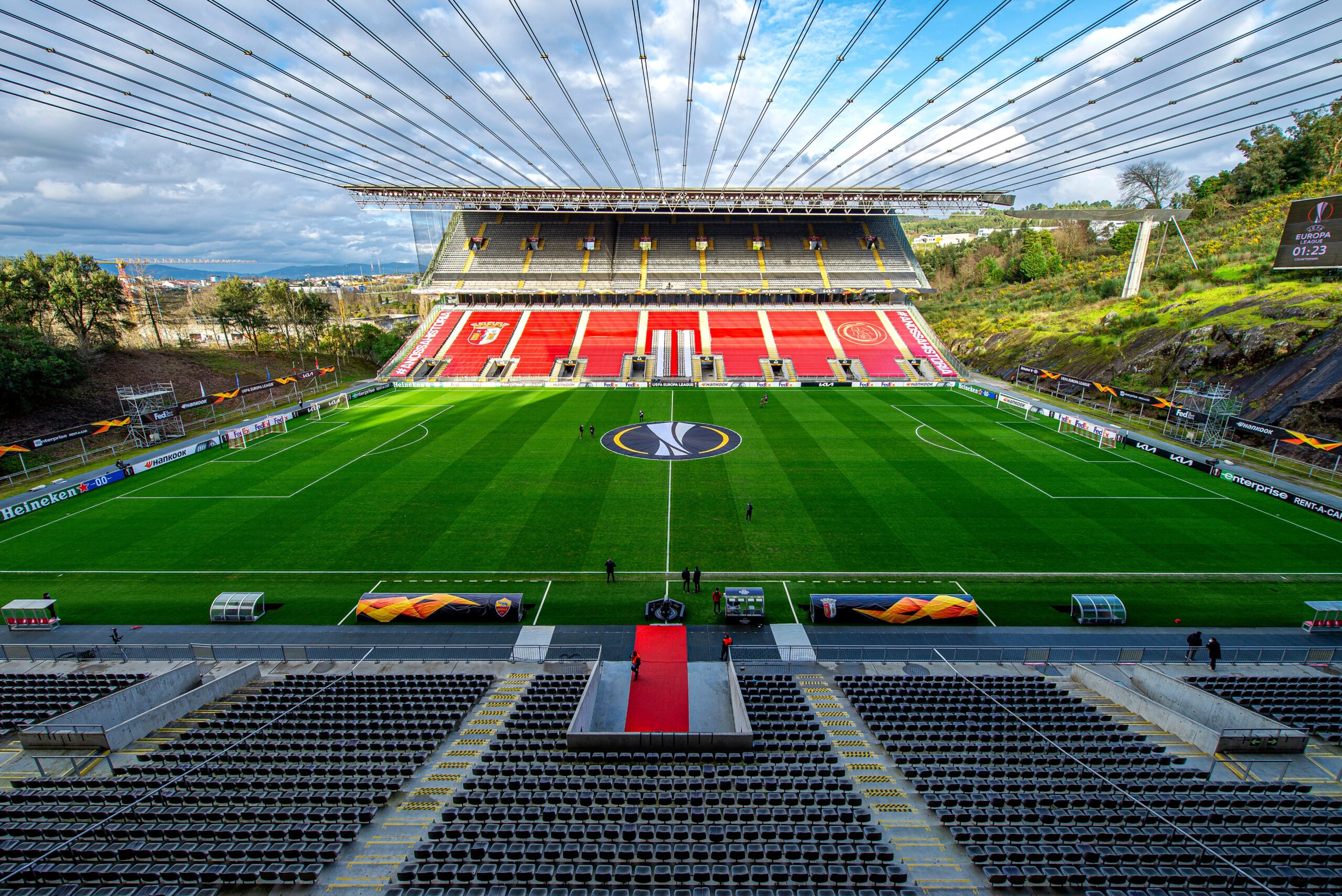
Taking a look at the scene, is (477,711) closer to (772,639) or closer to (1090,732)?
(772,639)

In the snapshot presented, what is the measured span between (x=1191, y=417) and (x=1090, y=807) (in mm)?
36587

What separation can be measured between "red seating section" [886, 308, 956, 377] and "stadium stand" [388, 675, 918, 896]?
2014 inches

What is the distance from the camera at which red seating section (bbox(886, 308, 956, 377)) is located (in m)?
55.4

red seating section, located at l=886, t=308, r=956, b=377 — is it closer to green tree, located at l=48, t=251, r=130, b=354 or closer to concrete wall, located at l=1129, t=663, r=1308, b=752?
concrete wall, located at l=1129, t=663, r=1308, b=752

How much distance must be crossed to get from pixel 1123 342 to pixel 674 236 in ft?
162

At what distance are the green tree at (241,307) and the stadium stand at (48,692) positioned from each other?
163 feet

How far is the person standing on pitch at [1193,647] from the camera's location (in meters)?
15.7

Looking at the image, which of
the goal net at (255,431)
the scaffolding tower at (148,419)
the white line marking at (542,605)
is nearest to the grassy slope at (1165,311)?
the white line marking at (542,605)

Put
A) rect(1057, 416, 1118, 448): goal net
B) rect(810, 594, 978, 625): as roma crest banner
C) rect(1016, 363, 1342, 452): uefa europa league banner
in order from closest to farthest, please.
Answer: rect(810, 594, 978, 625): as roma crest banner → rect(1016, 363, 1342, 452): uefa europa league banner → rect(1057, 416, 1118, 448): goal net

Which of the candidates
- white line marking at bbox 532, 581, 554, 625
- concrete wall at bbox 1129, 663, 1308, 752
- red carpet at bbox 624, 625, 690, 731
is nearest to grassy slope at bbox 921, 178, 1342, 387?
concrete wall at bbox 1129, 663, 1308, 752

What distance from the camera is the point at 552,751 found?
1181cm

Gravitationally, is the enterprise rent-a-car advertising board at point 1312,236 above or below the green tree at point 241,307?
above

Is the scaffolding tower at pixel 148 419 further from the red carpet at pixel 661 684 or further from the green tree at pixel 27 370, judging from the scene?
the red carpet at pixel 661 684

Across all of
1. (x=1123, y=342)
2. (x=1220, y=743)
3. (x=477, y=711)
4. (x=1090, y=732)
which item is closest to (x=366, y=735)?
(x=477, y=711)
